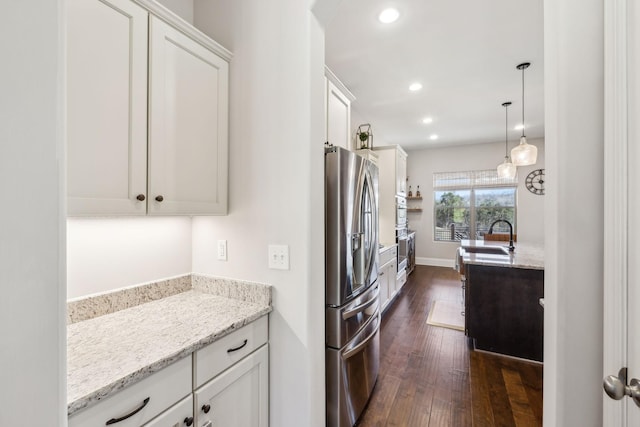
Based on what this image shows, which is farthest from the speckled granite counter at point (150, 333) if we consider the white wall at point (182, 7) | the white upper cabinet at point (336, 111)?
the white wall at point (182, 7)

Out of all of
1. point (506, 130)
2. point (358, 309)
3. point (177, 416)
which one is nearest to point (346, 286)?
point (358, 309)

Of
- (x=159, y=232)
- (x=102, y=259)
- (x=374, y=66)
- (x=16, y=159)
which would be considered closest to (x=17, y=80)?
(x=16, y=159)

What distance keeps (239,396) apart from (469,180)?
262 inches

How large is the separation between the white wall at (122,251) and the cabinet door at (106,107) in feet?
1.09

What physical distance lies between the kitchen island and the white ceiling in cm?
198

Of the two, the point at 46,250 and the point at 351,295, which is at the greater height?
the point at 46,250

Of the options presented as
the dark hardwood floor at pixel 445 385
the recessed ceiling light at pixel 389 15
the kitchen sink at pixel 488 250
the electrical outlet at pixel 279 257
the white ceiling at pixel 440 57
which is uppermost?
the white ceiling at pixel 440 57

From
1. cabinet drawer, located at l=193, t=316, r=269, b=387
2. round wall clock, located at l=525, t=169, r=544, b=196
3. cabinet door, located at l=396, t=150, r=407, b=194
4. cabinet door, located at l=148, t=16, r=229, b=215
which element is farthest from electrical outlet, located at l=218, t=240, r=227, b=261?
round wall clock, located at l=525, t=169, r=544, b=196

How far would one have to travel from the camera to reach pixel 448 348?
2.76 m

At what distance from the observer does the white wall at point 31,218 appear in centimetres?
44

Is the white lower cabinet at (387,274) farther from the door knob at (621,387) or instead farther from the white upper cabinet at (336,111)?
the door knob at (621,387)

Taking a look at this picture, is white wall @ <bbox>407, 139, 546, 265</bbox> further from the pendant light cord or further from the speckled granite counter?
the speckled granite counter

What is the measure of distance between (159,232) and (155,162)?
1.69ft

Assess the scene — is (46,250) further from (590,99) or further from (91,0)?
(590,99)
